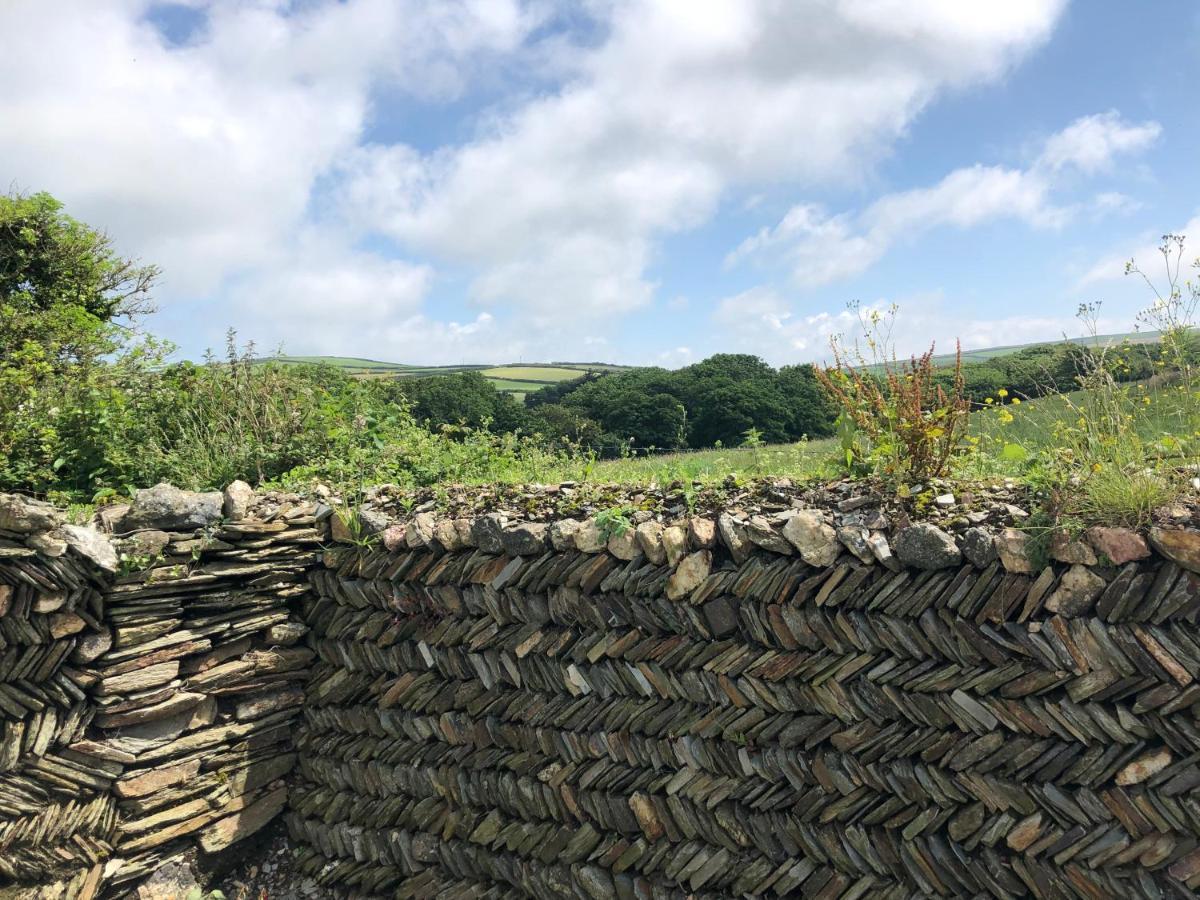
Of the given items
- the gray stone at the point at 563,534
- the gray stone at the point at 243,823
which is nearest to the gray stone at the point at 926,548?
the gray stone at the point at 563,534

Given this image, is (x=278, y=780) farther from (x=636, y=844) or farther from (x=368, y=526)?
(x=636, y=844)

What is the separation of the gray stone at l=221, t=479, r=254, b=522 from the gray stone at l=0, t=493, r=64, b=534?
918 millimetres

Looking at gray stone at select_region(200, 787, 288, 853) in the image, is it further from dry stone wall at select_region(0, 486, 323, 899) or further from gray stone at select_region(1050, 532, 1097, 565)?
gray stone at select_region(1050, 532, 1097, 565)

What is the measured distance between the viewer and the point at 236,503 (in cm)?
505

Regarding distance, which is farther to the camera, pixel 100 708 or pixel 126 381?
pixel 126 381

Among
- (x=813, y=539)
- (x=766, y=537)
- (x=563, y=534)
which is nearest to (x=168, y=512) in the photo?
(x=563, y=534)

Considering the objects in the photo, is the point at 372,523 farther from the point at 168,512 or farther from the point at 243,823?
the point at 243,823

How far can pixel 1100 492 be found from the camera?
11.0 ft

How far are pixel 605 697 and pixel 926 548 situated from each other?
1.87 m

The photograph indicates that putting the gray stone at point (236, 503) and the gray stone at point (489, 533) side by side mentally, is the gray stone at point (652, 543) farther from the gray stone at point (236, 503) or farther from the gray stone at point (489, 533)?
the gray stone at point (236, 503)

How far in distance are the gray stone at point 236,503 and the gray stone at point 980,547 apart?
14.0 feet

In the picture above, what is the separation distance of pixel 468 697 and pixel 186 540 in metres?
2.05

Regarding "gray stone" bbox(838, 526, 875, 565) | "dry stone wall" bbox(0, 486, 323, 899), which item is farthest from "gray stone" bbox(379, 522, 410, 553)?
"gray stone" bbox(838, 526, 875, 565)

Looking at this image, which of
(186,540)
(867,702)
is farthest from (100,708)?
(867,702)
